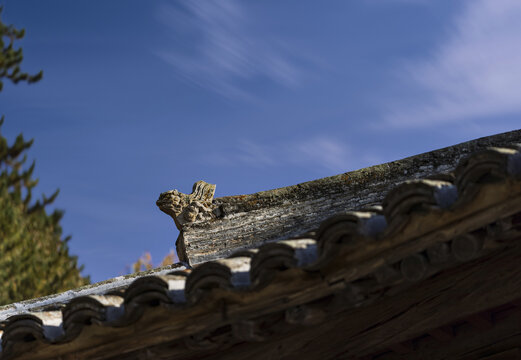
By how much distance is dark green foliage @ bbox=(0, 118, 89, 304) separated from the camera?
1590cm

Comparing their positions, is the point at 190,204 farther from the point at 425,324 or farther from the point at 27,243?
the point at 27,243

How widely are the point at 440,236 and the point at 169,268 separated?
9.50 ft

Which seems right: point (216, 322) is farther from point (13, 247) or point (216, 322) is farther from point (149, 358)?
point (13, 247)

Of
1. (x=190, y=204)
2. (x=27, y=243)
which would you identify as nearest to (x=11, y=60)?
(x=27, y=243)

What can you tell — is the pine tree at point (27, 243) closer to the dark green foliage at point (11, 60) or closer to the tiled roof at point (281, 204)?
the dark green foliage at point (11, 60)

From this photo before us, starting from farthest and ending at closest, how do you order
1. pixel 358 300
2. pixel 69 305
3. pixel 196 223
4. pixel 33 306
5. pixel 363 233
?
1. pixel 196 223
2. pixel 33 306
3. pixel 69 305
4. pixel 358 300
5. pixel 363 233

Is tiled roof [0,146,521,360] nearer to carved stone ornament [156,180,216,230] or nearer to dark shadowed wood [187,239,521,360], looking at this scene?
dark shadowed wood [187,239,521,360]

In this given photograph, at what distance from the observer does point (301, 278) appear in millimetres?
2326

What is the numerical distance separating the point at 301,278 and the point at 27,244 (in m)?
15.7

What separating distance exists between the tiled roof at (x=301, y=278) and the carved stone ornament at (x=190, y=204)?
8.44ft

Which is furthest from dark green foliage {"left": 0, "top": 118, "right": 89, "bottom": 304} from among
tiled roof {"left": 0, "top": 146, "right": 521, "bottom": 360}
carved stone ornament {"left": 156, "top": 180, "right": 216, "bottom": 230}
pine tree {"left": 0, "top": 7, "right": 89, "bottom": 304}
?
tiled roof {"left": 0, "top": 146, "right": 521, "bottom": 360}

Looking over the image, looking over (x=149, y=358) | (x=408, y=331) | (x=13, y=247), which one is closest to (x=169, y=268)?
(x=149, y=358)

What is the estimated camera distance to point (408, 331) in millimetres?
2676

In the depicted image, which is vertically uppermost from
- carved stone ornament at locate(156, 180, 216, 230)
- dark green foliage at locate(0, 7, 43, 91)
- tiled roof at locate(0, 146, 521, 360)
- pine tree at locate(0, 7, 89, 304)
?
dark green foliage at locate(0, 7, 43, 91)
